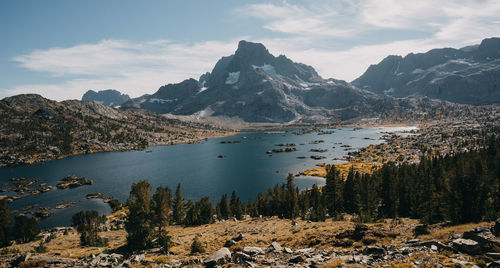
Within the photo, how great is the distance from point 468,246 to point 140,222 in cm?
4358

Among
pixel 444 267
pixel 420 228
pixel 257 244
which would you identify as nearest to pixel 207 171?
pixel 257 244

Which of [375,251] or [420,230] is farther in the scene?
[420,230]

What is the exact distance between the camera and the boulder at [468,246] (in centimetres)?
2292

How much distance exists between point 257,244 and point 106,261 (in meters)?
20.6

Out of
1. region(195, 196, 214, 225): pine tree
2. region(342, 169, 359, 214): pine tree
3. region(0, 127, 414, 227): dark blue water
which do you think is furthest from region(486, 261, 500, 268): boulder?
region(0, 127, 414, 227): dark blue water

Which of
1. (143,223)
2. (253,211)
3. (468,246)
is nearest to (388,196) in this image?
(253,211)

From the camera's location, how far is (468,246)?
76.0ft

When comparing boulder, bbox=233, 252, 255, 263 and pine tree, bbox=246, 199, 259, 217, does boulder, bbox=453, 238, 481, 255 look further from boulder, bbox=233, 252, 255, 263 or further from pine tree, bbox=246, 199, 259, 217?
pine tree, bbox=246, 199, 259, 217

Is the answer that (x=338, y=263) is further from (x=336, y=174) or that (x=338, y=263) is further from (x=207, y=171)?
(x=207, y=171)

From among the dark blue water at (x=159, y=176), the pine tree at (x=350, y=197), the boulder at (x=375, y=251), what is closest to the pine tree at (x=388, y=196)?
the pine tree at (x=350, y=197)

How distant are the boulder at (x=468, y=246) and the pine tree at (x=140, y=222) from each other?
136 feet

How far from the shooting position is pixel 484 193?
157 ft

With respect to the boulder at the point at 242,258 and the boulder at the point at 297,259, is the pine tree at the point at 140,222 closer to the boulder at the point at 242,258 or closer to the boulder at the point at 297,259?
the boulder at the point at 242,258

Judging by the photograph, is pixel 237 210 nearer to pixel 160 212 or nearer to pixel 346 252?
pixel 160 212
